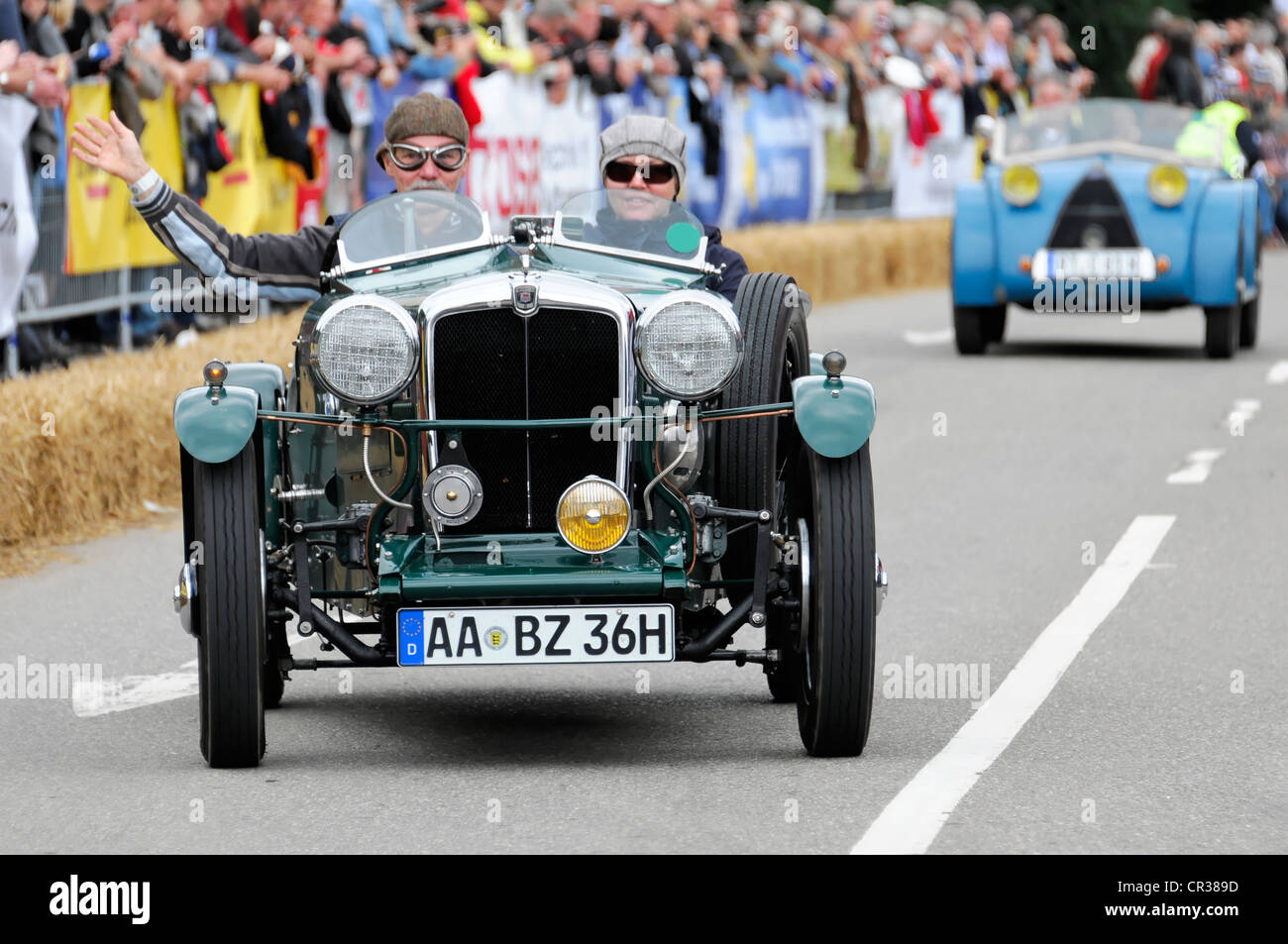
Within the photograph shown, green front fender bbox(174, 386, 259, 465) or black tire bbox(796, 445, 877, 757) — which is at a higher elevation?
green front fender bbox(174, 386, 259, 465)

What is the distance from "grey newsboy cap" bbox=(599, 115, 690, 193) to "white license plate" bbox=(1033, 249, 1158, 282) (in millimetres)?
9855

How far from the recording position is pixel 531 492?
21.0 feet

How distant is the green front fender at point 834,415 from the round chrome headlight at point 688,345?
7.8 inches

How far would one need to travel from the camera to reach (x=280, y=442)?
22.4ft

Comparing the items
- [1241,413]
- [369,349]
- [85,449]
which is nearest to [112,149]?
[369,349]

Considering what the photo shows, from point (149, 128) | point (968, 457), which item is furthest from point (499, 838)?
point (149, 128)

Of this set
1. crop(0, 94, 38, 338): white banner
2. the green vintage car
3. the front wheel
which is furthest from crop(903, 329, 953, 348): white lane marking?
the green vintage car

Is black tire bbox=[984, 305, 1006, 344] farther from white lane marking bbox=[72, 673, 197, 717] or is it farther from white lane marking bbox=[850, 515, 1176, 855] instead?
white lane marking bbox=[72, 673, 197, 717]

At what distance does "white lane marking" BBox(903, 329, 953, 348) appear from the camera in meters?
19.2

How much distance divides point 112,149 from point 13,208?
4.93 m

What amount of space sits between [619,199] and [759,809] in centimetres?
208

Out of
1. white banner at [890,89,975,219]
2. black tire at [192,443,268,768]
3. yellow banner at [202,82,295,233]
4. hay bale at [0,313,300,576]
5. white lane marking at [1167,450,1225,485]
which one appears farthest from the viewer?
white banner at [890,89,975,219]
